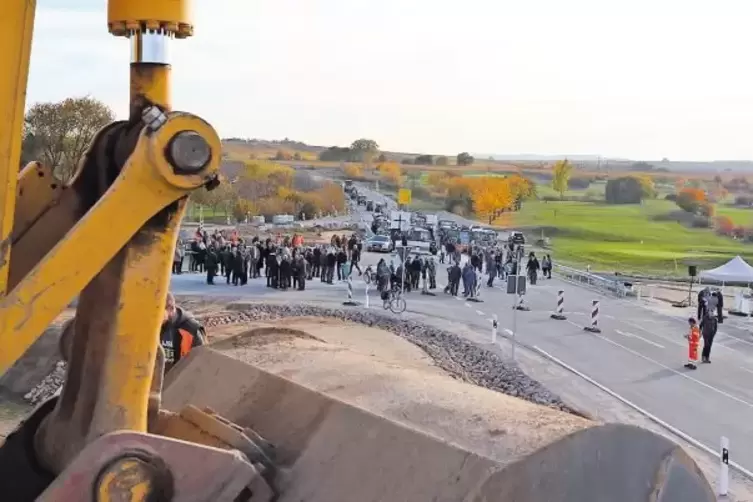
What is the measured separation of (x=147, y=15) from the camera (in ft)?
11.9

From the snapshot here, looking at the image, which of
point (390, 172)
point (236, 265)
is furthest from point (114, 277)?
point (390, 172)

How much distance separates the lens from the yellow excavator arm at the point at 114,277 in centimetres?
325

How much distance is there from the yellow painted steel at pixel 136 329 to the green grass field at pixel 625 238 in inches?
1807

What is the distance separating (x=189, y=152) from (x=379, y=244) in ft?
139

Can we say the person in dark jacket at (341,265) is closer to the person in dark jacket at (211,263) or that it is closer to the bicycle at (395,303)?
the person in dark jacket at (211,263)

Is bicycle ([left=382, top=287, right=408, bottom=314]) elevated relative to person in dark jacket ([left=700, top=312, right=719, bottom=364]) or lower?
lower

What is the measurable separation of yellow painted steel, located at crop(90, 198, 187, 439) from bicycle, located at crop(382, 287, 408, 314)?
21.3 meters

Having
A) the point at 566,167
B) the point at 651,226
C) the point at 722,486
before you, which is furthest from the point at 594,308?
the point at 566,167

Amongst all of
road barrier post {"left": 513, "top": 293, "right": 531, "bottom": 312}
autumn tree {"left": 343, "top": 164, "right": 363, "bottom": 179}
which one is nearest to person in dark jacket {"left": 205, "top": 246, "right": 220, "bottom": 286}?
road barrier post {"left": 513, "top": 293, "right": 531, "bottom": 312}

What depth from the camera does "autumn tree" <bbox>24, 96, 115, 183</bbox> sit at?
1169 inches

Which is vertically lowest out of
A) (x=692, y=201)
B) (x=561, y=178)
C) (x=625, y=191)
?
(x=692, y=201)

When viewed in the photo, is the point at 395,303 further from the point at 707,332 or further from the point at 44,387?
the point at 44,387

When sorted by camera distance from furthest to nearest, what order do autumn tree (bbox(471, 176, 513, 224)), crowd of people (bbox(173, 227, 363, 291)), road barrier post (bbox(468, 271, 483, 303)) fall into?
autumn tree (bbox(471, 176, 513, 224)), crowd of people (bbox(173, 227, 363, 291)), road barrier post (bbox(468, 271, 483, 303))

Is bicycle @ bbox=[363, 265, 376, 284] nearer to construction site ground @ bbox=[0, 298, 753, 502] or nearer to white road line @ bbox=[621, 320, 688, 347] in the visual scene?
white road line @ bbox=[621, 320, 688, 347]
